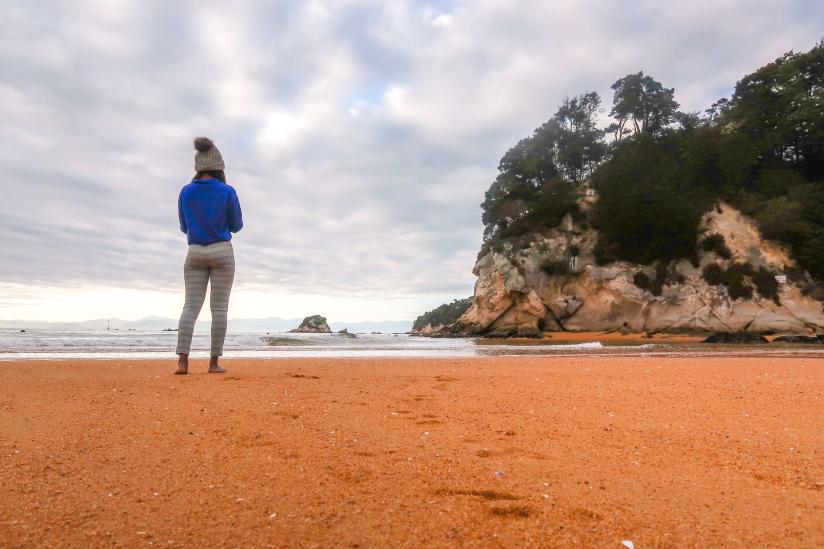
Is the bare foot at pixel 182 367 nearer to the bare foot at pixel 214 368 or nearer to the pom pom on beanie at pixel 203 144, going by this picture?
the bare foot at pixel 214 368

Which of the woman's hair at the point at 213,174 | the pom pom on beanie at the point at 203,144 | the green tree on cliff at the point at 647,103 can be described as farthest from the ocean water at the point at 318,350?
the green tree on cliff at the point at 647,103

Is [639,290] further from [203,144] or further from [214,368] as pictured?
[203,144]

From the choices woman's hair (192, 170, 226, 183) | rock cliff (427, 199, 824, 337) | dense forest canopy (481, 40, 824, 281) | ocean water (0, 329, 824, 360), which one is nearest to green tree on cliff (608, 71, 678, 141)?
dense forest canopy (481, 40, 824, 281)

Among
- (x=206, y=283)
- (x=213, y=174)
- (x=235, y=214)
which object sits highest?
(x=213, y=174)

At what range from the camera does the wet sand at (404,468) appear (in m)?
1.34

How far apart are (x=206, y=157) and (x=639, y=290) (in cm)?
2922

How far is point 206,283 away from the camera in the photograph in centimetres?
487

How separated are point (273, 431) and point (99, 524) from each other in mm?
1057

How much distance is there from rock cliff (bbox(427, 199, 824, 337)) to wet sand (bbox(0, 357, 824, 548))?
89.8 feet

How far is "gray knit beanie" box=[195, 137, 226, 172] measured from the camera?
4836 millimetres

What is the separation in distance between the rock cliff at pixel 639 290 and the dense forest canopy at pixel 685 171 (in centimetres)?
100

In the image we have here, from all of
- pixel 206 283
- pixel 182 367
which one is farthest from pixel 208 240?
pixel 182 367

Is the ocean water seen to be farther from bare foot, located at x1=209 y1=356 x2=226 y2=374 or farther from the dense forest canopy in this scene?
the dense forest canopy

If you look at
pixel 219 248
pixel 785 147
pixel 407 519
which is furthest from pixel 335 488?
pixel 785 147
